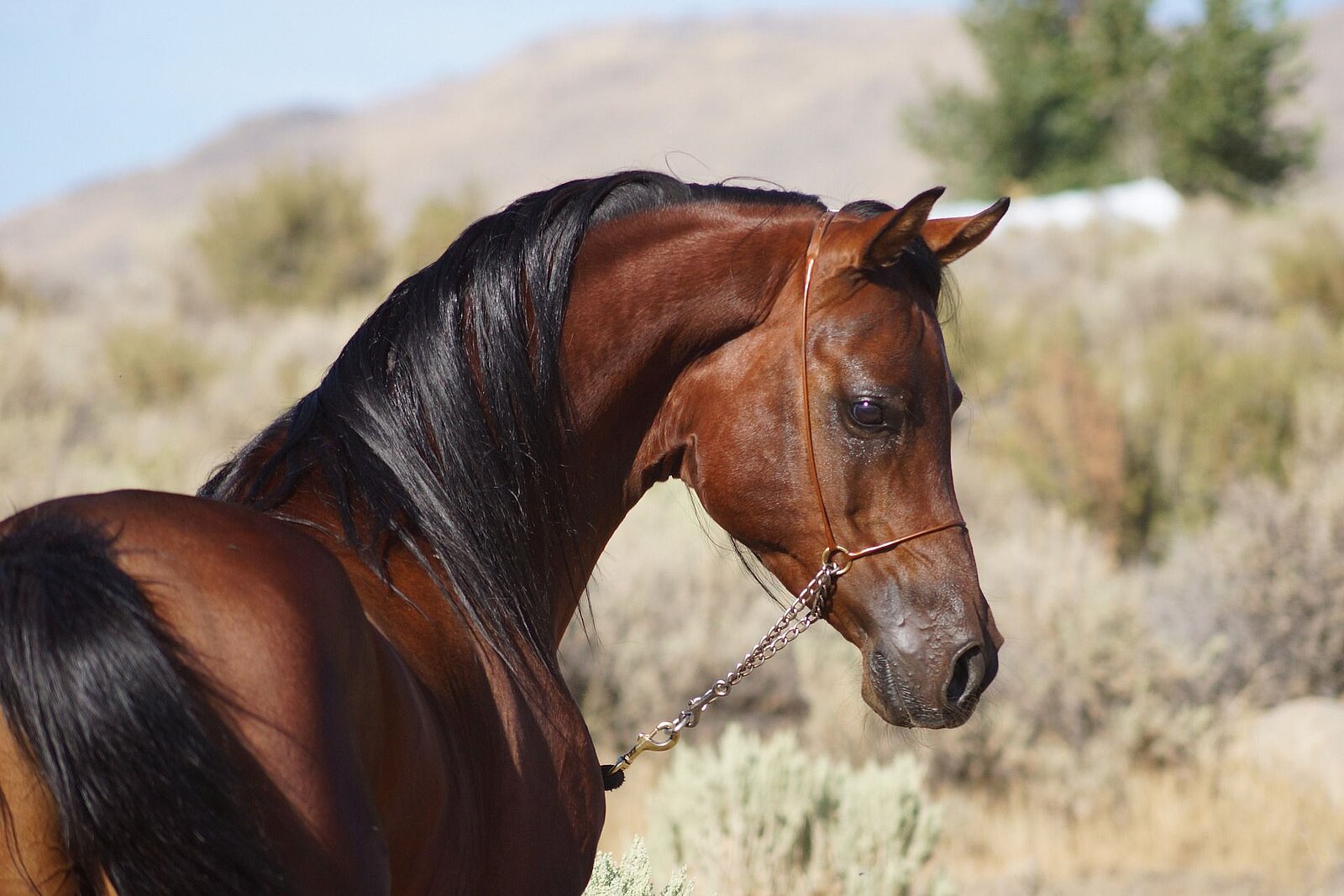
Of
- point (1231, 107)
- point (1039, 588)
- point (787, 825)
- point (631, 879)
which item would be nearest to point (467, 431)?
point (631, 879)

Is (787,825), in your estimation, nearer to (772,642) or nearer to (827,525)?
(772,642)

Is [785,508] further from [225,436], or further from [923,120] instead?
[923,120]

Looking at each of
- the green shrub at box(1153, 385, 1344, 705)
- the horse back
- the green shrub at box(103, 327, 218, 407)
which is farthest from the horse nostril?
the green shrub at box(103, 327, 218, 407)

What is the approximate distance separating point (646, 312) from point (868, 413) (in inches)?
17.9

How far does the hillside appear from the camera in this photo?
7944 centimetres

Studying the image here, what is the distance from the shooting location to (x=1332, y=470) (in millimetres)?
7359

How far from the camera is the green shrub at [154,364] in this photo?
12.4m

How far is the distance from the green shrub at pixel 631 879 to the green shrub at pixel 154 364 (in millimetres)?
10209

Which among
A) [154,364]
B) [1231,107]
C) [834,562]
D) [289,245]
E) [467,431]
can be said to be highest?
[467,431]

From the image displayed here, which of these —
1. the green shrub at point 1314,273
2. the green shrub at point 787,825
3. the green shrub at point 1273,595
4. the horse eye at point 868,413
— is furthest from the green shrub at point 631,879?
the green shrub at point 1314,273

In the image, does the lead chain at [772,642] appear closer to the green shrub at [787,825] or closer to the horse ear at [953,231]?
the horse ear at [953,231]

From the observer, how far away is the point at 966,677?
7.22 feet

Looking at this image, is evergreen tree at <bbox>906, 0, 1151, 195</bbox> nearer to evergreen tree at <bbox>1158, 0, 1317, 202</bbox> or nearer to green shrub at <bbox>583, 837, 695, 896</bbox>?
evergreen tree at <bbox>1158, 0, 1317, 202</bbox>

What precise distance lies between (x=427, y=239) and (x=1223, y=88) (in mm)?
16517
